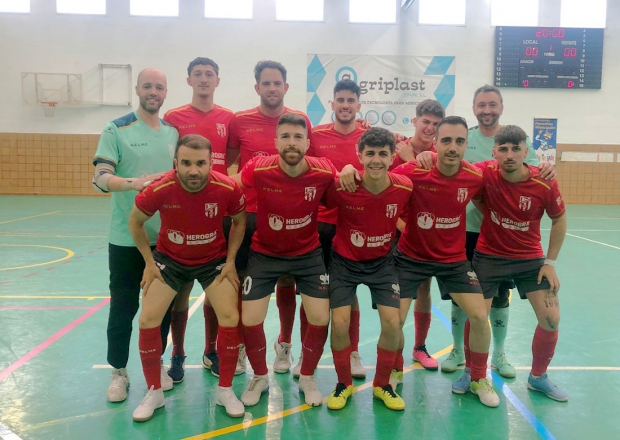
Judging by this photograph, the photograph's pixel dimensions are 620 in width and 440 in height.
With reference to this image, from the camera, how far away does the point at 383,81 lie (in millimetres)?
14734

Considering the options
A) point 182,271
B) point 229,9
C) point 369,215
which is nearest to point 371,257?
point 369,215

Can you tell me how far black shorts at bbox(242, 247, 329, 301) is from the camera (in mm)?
3094

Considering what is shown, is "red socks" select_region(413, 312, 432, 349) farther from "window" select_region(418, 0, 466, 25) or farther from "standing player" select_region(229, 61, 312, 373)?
"window" select_region(418, 0, 466, 25)

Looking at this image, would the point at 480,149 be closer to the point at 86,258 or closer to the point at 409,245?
the point at 409,245

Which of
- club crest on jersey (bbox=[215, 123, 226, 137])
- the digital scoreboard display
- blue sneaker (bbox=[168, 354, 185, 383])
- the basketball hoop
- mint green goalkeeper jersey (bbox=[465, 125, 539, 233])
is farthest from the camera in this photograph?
the basketball hoop

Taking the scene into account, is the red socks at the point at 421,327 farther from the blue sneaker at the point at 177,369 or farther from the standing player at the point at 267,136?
the blue sneaker at the point at 177,369

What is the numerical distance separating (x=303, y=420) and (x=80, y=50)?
14869 millimetres

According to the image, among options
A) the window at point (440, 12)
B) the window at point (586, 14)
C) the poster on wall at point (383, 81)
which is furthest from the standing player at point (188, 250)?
the window at point (586, 14)

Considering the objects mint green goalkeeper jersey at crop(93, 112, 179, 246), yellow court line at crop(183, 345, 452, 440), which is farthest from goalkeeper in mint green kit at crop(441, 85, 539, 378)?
mint green goalkeeper jersey at crop(93, 112, 179, 246)

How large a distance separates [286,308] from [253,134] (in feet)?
4.31

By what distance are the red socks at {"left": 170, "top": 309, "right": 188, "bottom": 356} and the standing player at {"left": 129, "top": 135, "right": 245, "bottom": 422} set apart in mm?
469

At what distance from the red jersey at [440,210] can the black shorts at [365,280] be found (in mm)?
249

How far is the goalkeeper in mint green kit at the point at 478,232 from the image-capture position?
356 centimetres

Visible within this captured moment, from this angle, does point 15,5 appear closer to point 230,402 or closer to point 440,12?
point 440,12
